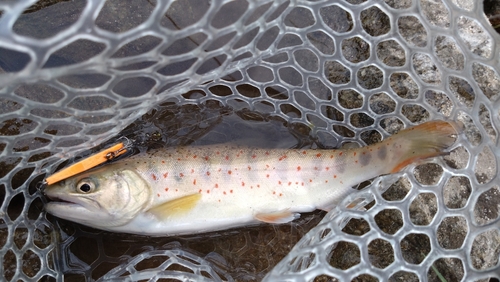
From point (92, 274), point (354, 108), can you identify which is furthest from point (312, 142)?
point (92, 274)

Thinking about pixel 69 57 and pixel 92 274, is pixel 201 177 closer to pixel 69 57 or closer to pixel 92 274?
pixel 92 274

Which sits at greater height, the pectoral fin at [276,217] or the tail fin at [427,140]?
the tail fin at [427,140]

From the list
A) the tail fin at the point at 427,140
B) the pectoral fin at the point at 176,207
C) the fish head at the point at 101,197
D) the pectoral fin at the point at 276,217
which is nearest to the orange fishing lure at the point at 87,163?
the fish head at the point at 101,197

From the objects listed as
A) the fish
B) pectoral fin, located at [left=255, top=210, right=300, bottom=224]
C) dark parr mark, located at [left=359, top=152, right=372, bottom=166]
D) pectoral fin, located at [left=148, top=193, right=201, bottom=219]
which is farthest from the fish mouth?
dark parr mark, located at [left=359, top=152, right=372, bottom=166]

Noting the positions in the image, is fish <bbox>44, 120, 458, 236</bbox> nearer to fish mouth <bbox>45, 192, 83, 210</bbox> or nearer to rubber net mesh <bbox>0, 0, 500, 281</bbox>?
fish mouth <bbox>45, 192, 83, 210</bbox>

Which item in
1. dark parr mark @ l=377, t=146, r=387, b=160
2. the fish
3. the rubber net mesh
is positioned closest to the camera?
the rubber net mesh

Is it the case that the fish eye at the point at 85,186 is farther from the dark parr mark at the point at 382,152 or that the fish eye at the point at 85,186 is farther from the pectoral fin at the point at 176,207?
the dark parr mark at the point at 382,152

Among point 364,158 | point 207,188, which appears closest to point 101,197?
point 207,188
